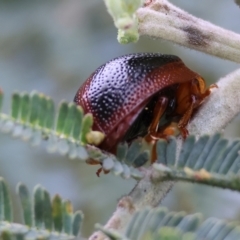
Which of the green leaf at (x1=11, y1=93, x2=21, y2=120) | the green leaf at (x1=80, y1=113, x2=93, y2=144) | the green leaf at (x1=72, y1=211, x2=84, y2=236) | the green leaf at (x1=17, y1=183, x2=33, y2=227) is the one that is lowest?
the green leaf at (x1=72, y1=211, x2=84, y2=236)

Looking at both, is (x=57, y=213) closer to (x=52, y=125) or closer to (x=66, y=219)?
(x=66, y=219)

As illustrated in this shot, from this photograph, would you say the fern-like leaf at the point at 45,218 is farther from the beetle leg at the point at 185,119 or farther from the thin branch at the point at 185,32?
the thin branch at the point at 185,32

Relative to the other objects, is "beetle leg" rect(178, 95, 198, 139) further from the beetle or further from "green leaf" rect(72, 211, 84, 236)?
"green leaf" rect(72, 211, 84, 236)

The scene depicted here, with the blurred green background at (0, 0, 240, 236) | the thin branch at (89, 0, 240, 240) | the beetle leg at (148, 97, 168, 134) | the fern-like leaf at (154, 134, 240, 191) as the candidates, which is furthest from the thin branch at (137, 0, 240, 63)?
the blurred green background at (0, 0, 240, 236)

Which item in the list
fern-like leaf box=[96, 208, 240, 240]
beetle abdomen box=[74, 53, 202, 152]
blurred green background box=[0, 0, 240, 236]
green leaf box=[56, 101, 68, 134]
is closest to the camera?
fern-like leaf box=[96, 208, 240, 240]

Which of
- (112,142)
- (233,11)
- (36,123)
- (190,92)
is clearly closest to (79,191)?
(233,11)

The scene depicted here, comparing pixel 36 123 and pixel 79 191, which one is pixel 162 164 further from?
pixel 79 191
